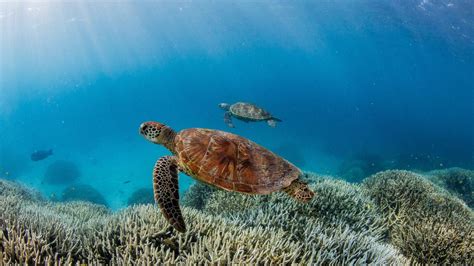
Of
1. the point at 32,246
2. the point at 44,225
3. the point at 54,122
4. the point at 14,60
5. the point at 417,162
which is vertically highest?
the point at 32,246

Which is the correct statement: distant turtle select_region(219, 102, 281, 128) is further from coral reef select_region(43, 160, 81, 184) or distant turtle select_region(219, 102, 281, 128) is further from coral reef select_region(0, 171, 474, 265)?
coral reef select_region(43, 160, 81, 184)

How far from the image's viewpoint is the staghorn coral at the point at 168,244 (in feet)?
10.3

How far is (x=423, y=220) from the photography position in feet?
18.1

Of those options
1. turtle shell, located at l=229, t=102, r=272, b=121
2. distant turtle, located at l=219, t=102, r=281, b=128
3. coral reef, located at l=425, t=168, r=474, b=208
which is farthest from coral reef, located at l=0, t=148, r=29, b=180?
coral reef, located at l=425, t=168, r=474, b=208

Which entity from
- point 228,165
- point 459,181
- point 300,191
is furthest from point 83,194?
point 459,181

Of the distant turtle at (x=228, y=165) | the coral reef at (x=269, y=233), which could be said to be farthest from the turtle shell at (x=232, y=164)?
the coral reef at (x=269, y=233)

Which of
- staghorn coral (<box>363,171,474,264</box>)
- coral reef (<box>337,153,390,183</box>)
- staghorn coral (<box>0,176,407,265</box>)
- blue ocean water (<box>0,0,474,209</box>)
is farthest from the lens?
blue ocean water (<box>0,0,474,209</box>)

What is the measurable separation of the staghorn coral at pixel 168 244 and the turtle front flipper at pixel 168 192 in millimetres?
331

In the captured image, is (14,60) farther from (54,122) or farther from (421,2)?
(421,2)

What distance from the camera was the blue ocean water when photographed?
139 feet

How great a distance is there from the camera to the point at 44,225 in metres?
3.88

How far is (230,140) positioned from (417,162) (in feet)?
115

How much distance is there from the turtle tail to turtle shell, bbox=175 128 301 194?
0.39 feet

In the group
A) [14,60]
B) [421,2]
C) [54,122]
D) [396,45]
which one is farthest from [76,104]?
[421,2]
